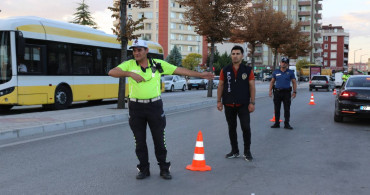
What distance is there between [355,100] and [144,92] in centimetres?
763

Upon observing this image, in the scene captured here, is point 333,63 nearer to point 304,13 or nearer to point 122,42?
point 304,13

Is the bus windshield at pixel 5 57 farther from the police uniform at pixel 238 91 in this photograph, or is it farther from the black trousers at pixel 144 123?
the black trousers at pixel 144 123

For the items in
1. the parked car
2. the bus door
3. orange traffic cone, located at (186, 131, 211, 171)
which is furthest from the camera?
the parked car

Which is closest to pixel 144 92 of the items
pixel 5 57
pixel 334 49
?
pixel 5 57

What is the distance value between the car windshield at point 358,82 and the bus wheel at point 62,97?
10.1 metres

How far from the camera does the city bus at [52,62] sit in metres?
13.0

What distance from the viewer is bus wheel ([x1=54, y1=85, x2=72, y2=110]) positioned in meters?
14.9

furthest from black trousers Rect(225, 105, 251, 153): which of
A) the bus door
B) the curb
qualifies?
the bus door

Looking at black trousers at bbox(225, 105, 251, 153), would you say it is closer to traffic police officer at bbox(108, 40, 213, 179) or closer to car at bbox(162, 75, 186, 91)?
traffic police officer at bbox(108, 40, 213, 179)

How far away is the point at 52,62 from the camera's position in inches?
584

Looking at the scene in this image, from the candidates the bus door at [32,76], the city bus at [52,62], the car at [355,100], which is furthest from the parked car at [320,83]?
the bus door at [32,76]

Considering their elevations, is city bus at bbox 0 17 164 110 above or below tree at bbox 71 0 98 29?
below

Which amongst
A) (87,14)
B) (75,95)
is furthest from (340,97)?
(87,14)

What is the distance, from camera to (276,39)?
4312 centimetres
